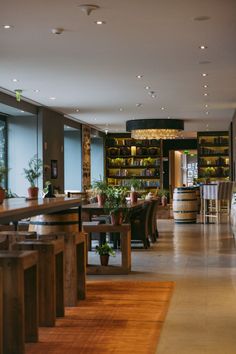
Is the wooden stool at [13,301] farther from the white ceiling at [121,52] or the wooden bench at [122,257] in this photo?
the wooden bench at [122,257]

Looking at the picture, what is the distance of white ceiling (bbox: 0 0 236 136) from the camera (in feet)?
24.6

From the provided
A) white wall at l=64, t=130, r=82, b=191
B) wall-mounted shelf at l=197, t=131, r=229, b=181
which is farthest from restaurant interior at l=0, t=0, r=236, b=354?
wall-mounted shelf at l=197, t=131, r=229, b=181

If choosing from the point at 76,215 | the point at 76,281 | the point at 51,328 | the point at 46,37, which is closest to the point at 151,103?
the point at 46,37

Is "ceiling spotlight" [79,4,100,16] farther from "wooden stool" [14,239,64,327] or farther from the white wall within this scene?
the white wall

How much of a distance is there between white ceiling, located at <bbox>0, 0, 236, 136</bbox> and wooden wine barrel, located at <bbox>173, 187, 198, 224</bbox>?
7.82ft

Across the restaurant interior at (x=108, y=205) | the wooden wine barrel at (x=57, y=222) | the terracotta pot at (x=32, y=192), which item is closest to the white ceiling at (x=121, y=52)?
the restaurant interior at (x=108, y=205)

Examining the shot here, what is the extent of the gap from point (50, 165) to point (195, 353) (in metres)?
13.9

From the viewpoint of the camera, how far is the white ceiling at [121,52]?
295 inches

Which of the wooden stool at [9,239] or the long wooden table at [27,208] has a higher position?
the long wooden table at [27,208]

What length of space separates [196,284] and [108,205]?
8.72 ft

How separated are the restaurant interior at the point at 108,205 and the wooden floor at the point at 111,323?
16 millimetres

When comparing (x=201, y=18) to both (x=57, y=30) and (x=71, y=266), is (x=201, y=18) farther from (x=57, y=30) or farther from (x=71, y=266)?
(x=71, y=266)

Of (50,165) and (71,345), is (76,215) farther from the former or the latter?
(50,165)

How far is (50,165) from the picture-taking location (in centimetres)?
1827
